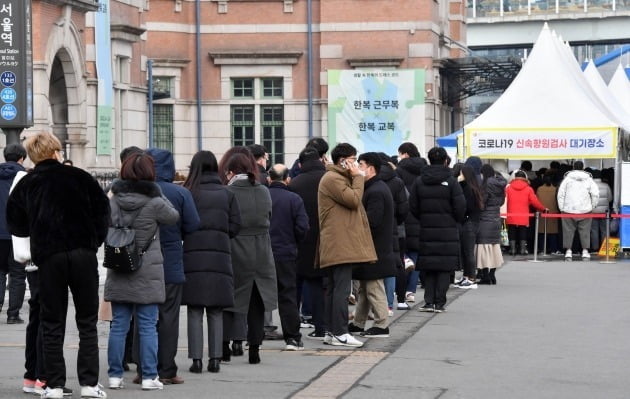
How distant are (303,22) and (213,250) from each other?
34.0 metres

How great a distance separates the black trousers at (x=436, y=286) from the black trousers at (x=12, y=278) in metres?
4.28

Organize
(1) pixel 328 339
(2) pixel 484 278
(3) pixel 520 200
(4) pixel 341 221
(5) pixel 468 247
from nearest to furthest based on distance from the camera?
1. (4) pixel 341 221
2. (1) pixel 328 339
3. (5) pixel 468 247
4. (2) pixel 484 278
5. (3) pixel 520 200

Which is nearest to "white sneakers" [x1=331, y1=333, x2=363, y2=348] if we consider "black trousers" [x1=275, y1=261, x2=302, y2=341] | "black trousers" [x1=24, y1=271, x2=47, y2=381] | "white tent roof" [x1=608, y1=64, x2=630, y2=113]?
"black trousers" [x1=275, y1=261, x2=302, y2=341]

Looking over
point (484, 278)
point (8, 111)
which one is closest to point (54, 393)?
point (8, 111)

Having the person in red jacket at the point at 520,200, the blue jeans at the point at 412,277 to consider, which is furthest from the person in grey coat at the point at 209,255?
the person in red jacket at the point at 520,200

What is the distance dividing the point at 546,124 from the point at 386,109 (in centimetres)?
1610

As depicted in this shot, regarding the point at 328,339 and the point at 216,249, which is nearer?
the point at 216,249

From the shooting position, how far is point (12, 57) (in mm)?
19578

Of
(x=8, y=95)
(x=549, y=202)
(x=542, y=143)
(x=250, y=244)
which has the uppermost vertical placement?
(x=8, y=95)

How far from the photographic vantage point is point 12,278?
A: 49.8 feet

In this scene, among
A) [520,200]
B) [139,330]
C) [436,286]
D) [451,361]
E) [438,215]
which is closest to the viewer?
[139,330]

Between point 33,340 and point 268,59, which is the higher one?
point 268,59

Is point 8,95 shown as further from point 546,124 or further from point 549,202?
point 549,202

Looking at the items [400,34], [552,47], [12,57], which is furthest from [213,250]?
[400,34]
